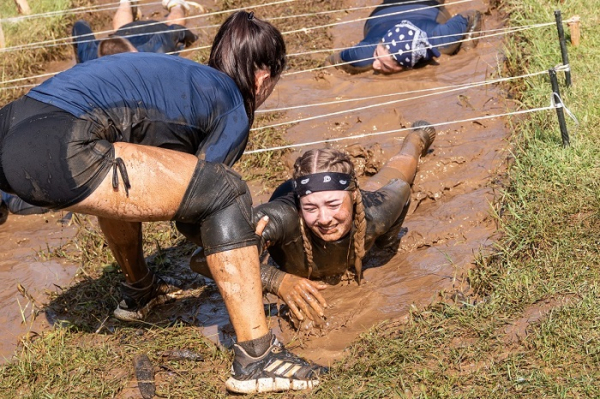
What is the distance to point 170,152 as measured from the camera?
3395 mm

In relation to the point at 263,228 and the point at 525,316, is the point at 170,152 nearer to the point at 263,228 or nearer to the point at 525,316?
the point at 263,228

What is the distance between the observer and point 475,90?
6.41 metres

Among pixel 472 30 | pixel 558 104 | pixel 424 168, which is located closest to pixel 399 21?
pixel 472 30

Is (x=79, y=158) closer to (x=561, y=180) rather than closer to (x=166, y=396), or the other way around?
(x=166, y=396)

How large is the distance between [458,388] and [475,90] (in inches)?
140

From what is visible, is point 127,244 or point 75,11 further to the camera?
point 75,11

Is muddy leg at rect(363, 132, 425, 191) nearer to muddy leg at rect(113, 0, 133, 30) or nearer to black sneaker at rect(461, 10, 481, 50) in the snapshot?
black sneaker at rect(461, 10, 481, 50)

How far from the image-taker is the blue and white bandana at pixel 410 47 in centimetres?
717

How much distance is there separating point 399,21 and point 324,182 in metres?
3.93

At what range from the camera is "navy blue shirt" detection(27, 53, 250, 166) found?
3336 millimetres

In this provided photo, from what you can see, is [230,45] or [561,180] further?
[561,180]

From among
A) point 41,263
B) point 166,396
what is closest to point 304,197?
point 166,396

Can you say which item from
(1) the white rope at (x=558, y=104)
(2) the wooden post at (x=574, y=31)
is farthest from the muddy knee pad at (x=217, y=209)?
(2) the wooden post at (x=574, y=31)

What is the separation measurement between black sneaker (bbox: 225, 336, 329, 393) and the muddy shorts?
103 cm
